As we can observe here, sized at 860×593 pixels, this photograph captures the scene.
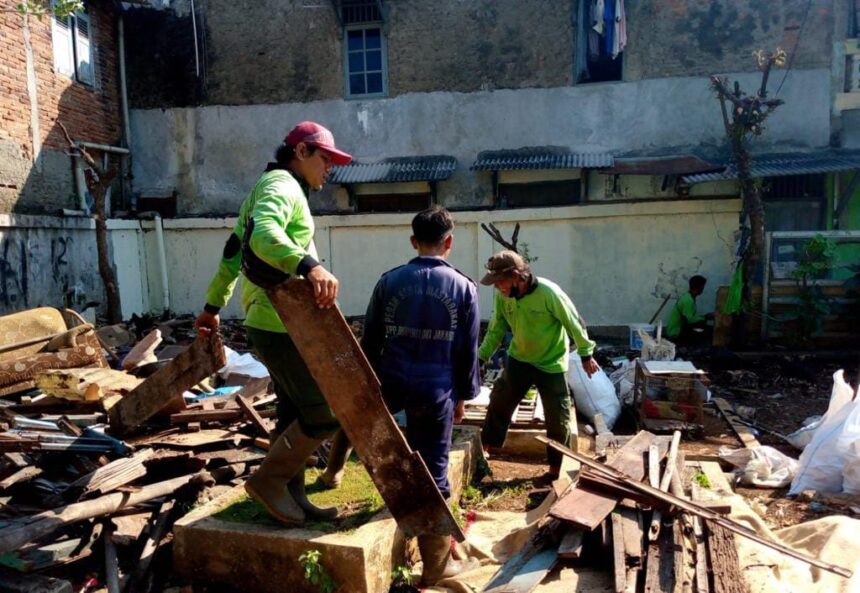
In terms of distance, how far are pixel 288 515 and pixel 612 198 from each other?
1056 cm

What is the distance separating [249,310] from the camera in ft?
10.4

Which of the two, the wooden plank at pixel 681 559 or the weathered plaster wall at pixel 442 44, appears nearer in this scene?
the wooden plank at pixel 681 559

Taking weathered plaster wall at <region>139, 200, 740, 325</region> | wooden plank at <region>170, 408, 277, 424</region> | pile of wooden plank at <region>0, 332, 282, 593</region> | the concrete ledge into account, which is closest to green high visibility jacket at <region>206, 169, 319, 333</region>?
pile of wooden plank at <region>0, 332, 282, 593</region>

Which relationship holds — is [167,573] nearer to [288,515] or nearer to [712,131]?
[288,515]

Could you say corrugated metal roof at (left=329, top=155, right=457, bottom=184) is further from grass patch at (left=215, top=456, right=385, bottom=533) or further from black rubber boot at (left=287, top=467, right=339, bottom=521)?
black rubber boot at (left=287, top=467, right=339, bottom=521)

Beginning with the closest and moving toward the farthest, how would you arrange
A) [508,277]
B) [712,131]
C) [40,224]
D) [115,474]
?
[115,474] → [508,277] → [40,224] → [712,131]

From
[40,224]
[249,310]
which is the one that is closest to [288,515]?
[249,310]

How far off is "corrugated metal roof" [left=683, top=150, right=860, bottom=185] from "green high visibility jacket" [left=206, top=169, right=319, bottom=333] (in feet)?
30.5

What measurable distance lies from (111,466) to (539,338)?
9.95ft

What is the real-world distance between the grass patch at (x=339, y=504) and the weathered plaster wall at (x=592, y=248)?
8.43m

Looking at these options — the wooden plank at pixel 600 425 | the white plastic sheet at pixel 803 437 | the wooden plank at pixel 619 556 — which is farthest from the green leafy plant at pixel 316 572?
the white plastic sheet at pixel 803 437

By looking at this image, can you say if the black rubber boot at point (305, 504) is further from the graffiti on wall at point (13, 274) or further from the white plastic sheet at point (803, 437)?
the graffiti on wall at point (13, 274)

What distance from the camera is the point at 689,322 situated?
10.4 meters

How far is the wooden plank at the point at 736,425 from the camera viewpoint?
19.7 feet
